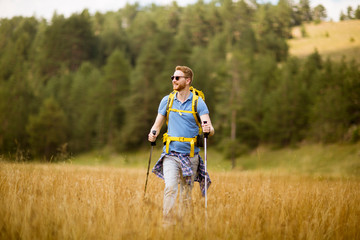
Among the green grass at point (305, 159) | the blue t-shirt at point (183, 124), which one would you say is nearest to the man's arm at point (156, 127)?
the blue t-shirt at point (183, 124)

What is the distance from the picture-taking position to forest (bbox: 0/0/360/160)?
35.3 m

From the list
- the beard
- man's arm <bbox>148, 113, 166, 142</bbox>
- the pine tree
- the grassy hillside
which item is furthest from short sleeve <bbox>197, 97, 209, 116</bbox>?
the grassy hillside

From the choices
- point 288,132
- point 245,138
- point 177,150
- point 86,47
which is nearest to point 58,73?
point 86,47

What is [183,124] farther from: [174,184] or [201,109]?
[174,184]

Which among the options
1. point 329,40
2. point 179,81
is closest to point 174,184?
point 179,81

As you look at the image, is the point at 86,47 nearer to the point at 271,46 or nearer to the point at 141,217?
the point at 271,46

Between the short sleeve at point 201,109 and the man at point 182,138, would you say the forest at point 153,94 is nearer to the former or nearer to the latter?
the man at point 182,138

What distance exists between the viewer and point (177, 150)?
4270mm

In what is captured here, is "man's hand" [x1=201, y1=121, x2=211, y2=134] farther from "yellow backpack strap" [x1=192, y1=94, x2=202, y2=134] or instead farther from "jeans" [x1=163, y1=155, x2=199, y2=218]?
"jeans" [x1=163, y1=155, x2=199, y2=218]

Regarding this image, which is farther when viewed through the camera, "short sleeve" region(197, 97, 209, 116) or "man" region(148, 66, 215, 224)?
"short sleeve" region(197, 97, 209, 116)

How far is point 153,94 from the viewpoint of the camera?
1660 inches

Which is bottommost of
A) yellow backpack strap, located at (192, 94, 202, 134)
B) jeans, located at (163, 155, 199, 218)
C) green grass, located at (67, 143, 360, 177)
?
green grass, located at (67, 143, 360, 177)

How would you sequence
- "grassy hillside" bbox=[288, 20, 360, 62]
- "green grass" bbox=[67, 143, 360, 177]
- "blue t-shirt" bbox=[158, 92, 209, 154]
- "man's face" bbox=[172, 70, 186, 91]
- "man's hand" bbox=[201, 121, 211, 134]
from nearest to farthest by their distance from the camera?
1. "man's hand" bbox=[201, 121, 211, 134]
2. "blue t-shirt" bbox=[158, 92, 209, 154]
3. "man's face" bbox=[172, 70, 186, 91]
4. "green grass" bbox=[67, 143, 360, 177]
5. "grassy hillside" bbox=[288, 20, 360, 62]

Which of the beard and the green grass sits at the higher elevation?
the beard
